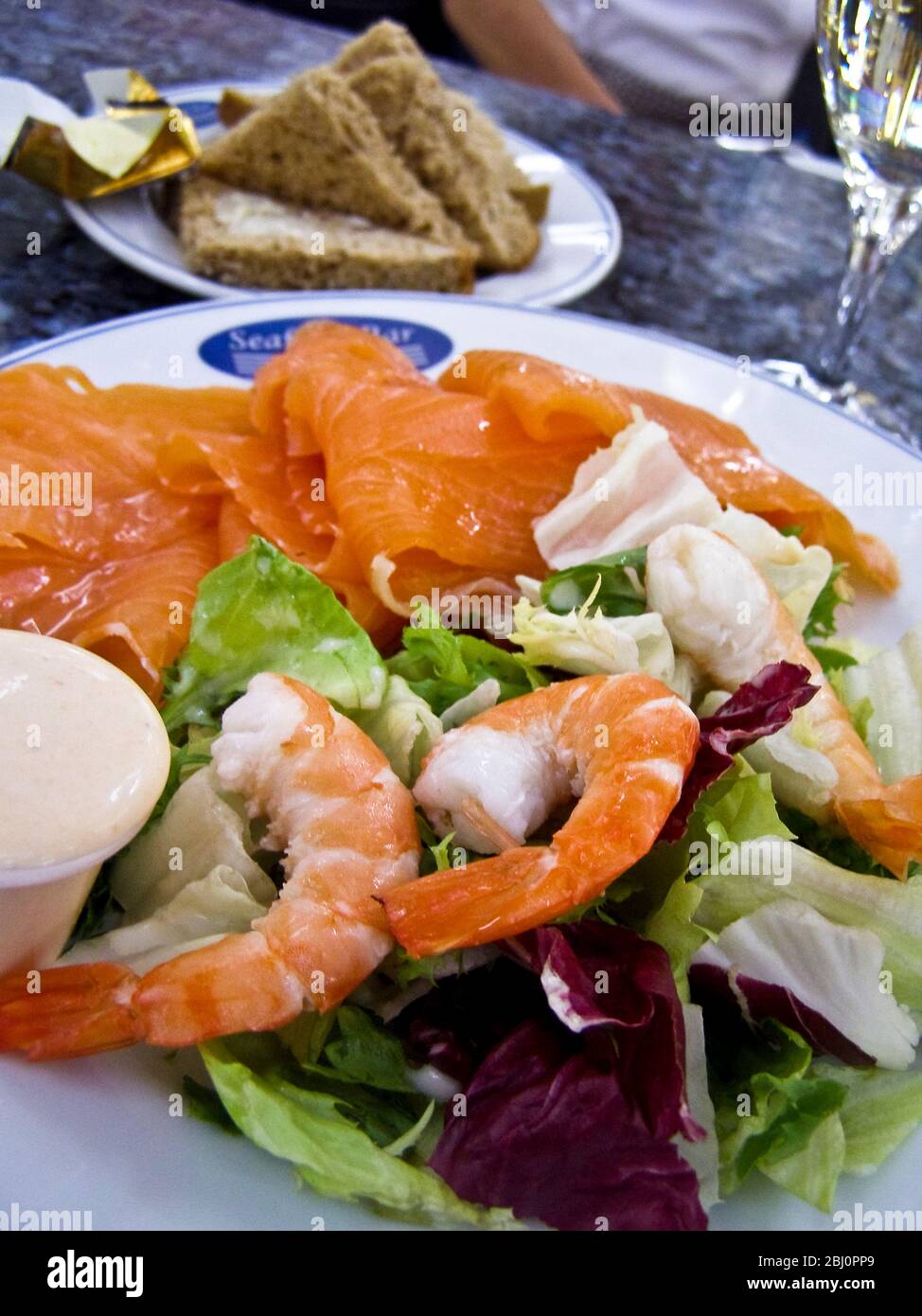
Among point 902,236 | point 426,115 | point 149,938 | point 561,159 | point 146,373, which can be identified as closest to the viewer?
point 149,938

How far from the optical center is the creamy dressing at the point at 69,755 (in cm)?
113

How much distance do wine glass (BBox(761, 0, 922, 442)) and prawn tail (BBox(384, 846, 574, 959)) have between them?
5.37 feet

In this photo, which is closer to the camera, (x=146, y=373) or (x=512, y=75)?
(x=146, y=373)

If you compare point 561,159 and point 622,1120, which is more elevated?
point 561,159

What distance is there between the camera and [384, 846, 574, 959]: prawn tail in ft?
3.51

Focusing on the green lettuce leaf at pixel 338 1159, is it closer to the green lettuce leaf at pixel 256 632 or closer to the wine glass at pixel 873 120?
the green lettuce leaf at pixel 256 632

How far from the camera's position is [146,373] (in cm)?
219

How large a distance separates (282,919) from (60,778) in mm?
274

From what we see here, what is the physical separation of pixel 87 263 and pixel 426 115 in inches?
38.1

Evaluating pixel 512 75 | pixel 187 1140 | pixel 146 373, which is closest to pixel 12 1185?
pixel 187 1140

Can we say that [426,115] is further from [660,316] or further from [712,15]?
[712,15]

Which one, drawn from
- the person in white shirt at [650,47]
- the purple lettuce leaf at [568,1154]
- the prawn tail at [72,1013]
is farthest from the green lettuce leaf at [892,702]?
the person in white shirt at [650,47]

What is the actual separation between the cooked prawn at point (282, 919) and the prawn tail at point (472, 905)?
93 millimetres

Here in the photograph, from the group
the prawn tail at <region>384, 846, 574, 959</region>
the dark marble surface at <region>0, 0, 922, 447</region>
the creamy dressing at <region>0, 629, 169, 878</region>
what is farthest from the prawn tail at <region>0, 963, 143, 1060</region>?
the dark marble surface at <region>0, 0, 922, 447</region>
